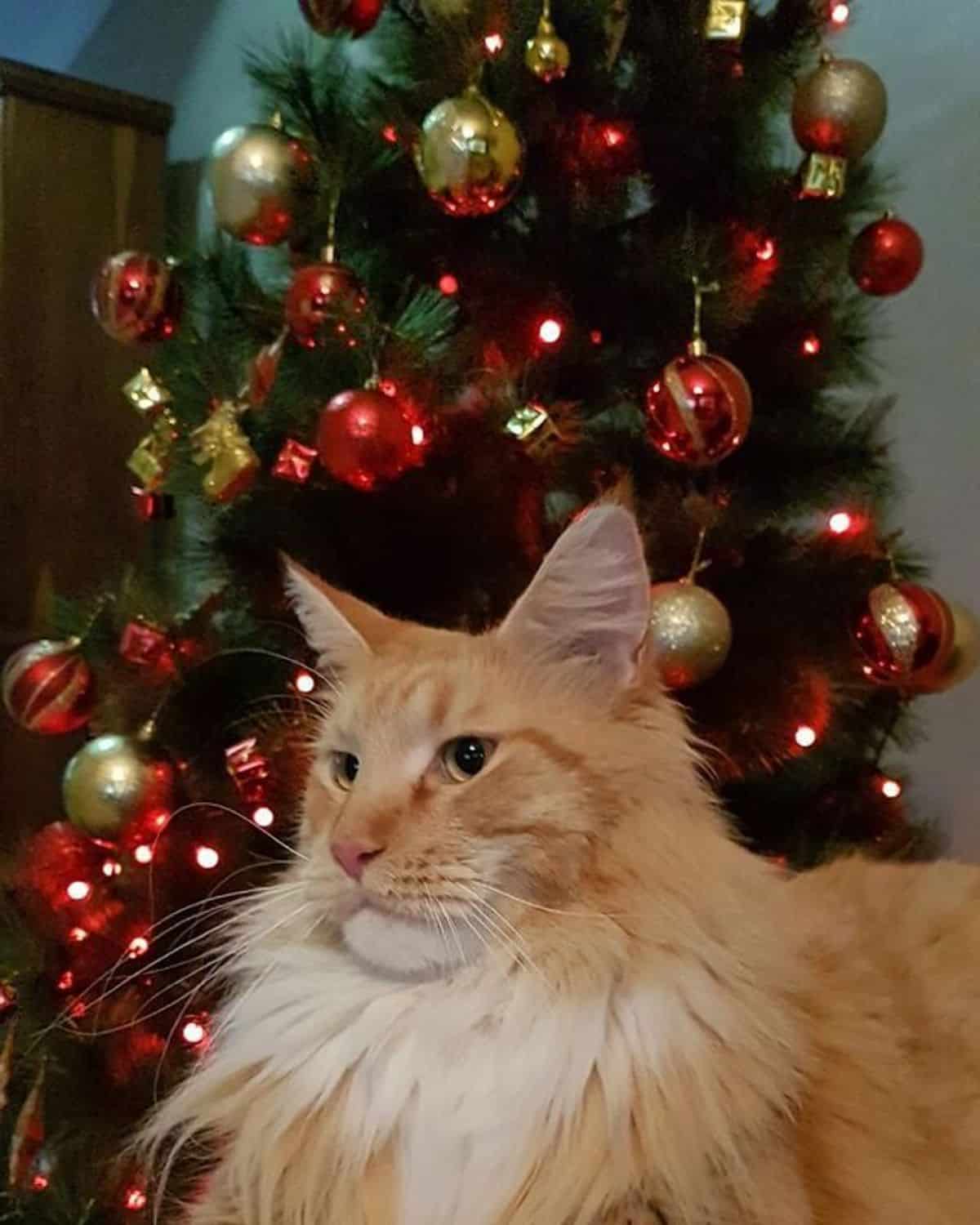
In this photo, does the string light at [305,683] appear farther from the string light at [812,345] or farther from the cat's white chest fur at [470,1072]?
the string light at [812,345]

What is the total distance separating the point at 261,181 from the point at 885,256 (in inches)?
23.6

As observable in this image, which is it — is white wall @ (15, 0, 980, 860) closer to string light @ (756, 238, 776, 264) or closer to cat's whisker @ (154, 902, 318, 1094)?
string light @ (756, 238, 776, 264)

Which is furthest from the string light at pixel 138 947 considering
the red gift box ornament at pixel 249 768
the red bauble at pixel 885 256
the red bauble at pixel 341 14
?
the red bauble at pixel 885 256

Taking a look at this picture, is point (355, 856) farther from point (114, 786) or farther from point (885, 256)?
point (885, 256)

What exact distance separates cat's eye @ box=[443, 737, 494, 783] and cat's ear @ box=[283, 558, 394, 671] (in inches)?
5.3

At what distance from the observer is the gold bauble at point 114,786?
114cm

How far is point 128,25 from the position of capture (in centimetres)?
235

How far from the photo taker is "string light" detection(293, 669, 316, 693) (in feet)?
3.93

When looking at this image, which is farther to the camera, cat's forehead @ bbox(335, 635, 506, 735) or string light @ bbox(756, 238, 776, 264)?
string light @ bbox(756, 238, 776, 264)

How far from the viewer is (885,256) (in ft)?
4.24

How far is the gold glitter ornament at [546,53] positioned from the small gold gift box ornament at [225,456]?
387 mm

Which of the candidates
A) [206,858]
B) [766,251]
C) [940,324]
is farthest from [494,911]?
[940,324]

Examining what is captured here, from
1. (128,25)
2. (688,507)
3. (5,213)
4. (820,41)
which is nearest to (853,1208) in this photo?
(688,507)

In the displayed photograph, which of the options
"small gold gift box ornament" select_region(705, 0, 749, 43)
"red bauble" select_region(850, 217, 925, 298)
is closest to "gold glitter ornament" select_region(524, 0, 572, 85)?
"small gold gift box ornament" select_region(705, 0, 749, 43)
